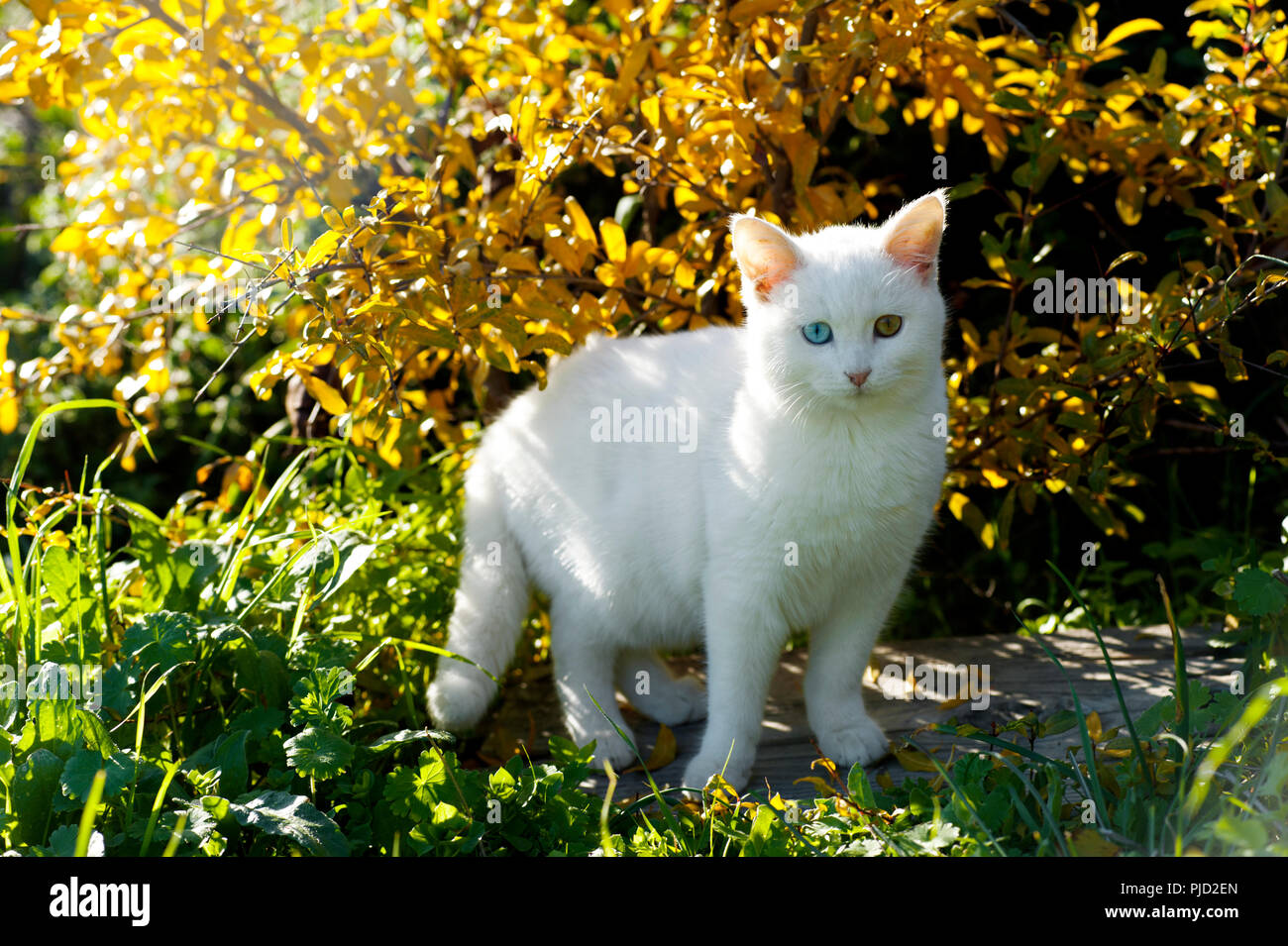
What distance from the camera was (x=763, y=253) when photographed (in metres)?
2.30

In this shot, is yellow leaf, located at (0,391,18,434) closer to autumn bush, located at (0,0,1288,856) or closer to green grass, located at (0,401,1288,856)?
→ autumn bush, located at (0,0,1288,856)

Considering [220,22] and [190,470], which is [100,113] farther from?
[190,470]

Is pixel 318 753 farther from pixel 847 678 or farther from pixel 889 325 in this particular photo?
pixel 889 325

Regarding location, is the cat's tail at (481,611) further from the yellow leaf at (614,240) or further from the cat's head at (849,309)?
the cat's head at (849,309)

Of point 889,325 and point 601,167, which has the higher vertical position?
point 601,167

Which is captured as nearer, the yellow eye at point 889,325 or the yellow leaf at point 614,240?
the yellow eye at point 889,325

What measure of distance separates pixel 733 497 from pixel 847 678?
0.59 metres

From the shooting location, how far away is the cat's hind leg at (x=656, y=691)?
2990 mm

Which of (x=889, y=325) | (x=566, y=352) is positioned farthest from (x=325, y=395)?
(x=889, y=325)

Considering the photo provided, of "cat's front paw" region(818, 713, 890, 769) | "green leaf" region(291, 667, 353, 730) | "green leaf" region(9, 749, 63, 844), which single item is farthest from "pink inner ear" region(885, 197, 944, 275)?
"green leaf" region(9, 749, 63, 844)

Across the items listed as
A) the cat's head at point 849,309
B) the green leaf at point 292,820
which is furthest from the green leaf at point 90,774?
the cat's head at point 849,309

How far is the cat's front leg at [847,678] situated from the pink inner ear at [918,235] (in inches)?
31.1

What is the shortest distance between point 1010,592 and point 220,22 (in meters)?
3.23

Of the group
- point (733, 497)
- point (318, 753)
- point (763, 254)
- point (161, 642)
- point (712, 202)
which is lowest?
point (318, 753)
